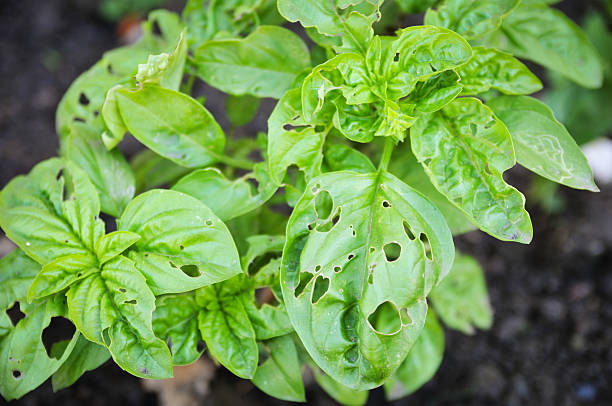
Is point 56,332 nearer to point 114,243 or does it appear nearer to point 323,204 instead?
point 114,243

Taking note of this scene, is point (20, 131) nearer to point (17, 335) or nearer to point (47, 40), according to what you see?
point (47, 40)

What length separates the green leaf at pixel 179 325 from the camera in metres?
1.31

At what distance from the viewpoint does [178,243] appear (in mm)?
1241

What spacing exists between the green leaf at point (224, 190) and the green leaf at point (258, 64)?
257 mm

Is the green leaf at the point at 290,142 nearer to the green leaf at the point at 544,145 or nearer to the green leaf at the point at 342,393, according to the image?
the green leaf at the point at 544,145

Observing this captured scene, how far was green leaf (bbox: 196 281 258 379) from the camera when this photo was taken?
1.27 metres

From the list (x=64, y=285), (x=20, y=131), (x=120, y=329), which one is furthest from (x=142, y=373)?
(x=20, y=131)

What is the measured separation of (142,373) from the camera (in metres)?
1.15

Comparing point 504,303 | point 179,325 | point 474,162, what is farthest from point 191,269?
point 504,303

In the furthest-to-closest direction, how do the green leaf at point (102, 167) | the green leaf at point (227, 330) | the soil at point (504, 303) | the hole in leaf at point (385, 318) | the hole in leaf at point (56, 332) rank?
the soil at point (504, 303), the hole in leaf at point (56, 332), the hole in leaf at point (385, 318), the green leaf at point (102, 167), the green leaf at point (227, 330)

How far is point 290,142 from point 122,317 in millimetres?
583

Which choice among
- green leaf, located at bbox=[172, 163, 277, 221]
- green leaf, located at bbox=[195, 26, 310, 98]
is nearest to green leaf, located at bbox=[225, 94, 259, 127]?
green leaf, located at bbox=[195, 26, 310, 98]

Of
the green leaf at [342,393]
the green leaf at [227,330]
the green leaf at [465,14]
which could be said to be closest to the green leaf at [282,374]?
the green leaf at [227,330]

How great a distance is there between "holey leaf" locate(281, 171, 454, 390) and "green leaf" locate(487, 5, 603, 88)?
0.77 m
